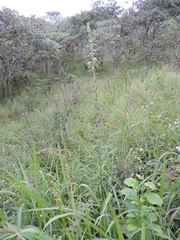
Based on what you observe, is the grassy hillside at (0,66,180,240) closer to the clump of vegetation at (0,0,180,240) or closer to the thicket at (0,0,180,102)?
the clump of vegetation at (0,0,180,240)

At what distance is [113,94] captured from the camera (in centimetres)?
422

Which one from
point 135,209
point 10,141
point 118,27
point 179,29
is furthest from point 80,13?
point 135,209

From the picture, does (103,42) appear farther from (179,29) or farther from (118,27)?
(179,29)

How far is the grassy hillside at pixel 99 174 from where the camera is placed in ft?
3.49

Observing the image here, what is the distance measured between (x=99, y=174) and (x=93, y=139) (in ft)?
2.51

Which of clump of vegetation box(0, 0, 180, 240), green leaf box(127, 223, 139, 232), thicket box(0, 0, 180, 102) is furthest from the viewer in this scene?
thicket box(0, 0, 180, 102)

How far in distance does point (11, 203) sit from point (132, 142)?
132 cm

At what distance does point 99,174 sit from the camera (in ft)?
4.87

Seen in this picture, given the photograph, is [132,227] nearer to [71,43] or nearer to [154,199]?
[154,199]

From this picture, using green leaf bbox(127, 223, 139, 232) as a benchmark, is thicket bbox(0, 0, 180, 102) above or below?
above

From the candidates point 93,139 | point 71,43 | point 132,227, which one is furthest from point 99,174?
point 71,43

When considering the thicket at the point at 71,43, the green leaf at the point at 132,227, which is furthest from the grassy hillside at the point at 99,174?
the thicket at the point at 71,43

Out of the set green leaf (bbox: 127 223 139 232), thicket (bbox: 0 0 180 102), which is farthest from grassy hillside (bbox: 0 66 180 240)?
thicket (bbox: 0 0 180 102)

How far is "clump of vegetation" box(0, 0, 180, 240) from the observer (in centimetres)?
111
